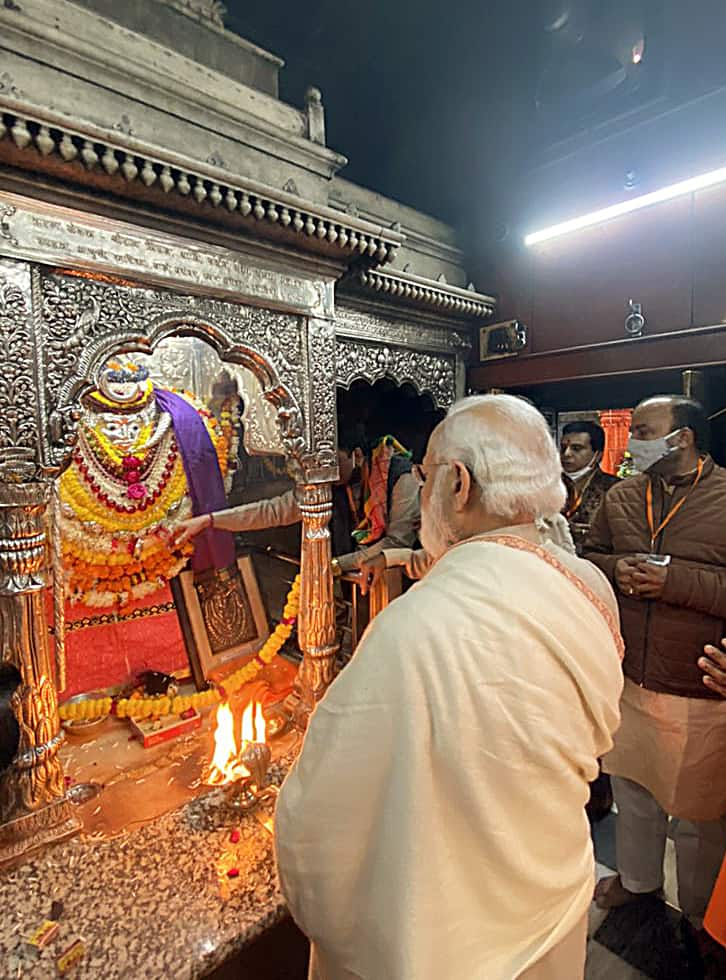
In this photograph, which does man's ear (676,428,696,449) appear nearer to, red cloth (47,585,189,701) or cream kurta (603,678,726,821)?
cream kurta (603,678,726,821)

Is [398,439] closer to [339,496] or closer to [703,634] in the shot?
[339,496]

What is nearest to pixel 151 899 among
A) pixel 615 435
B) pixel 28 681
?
pixel 28 681

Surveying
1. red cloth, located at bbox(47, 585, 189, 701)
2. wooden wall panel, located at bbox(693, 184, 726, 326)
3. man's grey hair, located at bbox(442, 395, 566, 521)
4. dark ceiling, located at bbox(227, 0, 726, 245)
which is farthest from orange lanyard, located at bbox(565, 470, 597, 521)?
red cloth, located at bbox(47, 585, 189, 701)

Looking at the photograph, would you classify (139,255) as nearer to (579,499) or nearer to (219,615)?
(219,615)

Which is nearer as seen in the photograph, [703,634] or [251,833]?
[251,833]

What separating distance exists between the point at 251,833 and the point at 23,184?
209cm

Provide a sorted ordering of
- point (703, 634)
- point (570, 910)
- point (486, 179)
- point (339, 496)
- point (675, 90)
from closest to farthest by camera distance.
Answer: point (570, 910)
point (703, 634)
point (675, 90)
point (486, 179)
point (339, 496)

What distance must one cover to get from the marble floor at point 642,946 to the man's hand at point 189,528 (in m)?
2.41

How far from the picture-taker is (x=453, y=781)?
896 millimetres

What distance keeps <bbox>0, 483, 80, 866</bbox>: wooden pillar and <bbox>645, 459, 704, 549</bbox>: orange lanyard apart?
2.15 m

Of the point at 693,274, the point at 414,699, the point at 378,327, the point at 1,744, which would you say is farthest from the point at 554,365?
the point at 1,744

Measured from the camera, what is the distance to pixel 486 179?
2877 millimetres

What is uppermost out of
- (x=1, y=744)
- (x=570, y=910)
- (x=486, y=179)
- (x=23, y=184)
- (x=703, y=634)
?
(x=486, y=179)

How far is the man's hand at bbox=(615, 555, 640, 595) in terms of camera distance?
1918mm
